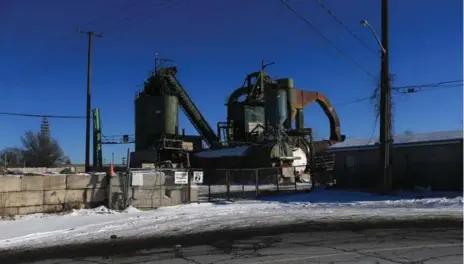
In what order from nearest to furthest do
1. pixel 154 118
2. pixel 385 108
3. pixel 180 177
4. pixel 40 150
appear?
1. pixel 180 177
2. pixel 385 108
3. pixel 154 118
4. pixel 40 150

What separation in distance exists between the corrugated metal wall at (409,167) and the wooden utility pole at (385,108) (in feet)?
1.63

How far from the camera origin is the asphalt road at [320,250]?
29.9 ft

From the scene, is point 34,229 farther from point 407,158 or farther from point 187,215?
point 407,158

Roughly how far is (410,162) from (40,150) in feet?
298

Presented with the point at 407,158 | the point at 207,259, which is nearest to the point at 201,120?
the point at 407,158

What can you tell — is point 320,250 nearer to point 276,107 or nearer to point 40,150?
point 276,107

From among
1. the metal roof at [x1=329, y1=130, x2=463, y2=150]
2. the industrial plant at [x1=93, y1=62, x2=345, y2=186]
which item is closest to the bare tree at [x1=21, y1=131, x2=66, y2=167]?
the industrial plant at [x1=93, y1=62, x2=345, y2=186]

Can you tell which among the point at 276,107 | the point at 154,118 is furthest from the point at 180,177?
the point at 154,118

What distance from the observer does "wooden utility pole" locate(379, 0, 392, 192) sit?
23.9m

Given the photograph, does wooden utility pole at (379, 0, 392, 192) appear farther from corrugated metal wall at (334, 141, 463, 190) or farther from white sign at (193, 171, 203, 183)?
white sign at (193, 171, 203, 183)

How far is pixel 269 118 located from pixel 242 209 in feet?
115

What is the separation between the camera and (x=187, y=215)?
17.3 m

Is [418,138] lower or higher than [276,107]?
lower

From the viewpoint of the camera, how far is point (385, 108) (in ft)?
78.3
